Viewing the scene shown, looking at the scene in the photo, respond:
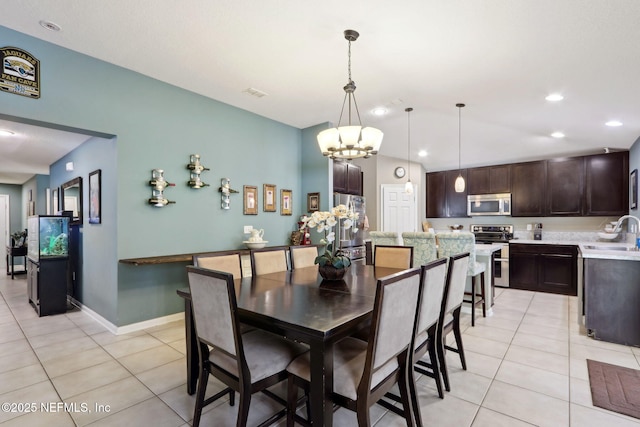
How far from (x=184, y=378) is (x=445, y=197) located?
20.2ft

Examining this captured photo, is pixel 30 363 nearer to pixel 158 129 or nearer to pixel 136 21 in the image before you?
→ pixel 158 129

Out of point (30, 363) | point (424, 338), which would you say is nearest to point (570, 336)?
point (424, 338)

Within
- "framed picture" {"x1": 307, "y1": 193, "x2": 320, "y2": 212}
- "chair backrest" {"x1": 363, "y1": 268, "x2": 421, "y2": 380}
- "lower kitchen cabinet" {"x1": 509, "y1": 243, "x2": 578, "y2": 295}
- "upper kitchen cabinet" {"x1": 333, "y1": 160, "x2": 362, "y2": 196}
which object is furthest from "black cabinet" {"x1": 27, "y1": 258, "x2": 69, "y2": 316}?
"lower kitchen cabinet" {"x1": 509, "y1": 243, "x2": 578, "y2": 295}

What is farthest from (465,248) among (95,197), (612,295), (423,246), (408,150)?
(95,197)

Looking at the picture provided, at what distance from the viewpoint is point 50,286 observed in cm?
402

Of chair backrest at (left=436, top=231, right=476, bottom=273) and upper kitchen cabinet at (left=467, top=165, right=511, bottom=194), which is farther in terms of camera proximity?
upper kitchen cabinet at (left=467, top=165, right=511, bottom=194)

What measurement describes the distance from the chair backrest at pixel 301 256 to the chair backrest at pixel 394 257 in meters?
0.71

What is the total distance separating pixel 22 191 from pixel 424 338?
11751 millimetres

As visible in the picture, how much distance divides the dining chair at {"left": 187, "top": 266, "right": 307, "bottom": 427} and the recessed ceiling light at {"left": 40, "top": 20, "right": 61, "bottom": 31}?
2.54 meters

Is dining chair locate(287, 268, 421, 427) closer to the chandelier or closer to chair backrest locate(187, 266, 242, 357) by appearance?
chair backrest locate(187, 266, 242, 357)

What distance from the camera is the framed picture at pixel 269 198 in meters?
4.73

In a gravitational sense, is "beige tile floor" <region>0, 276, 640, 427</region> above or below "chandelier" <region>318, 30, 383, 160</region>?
below

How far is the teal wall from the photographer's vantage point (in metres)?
2.90

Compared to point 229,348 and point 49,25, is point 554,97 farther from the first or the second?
point 49,25
